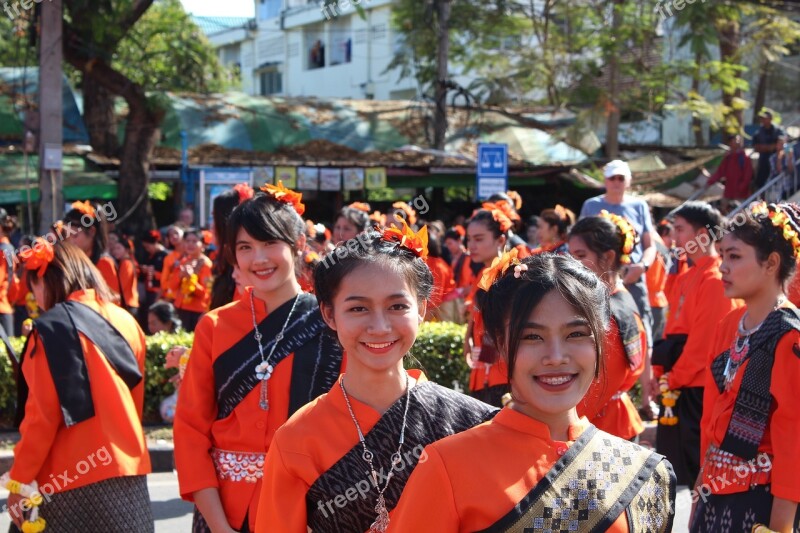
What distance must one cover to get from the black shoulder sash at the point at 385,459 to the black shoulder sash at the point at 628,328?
5.38 feet

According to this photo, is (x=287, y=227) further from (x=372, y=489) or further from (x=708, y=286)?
(x=708, y=286)

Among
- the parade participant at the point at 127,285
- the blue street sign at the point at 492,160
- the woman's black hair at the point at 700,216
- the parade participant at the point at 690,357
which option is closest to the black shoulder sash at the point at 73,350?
the parade participant at the point at 690,357

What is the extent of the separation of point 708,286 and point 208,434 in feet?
10.4

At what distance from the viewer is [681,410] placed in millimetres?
5254

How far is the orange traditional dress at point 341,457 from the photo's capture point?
8.28 ft

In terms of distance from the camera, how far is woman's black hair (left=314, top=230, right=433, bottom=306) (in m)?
2.72

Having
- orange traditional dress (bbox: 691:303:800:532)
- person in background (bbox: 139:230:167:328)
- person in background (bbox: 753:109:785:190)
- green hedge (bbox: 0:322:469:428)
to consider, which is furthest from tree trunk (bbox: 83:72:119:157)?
orange traditional dress (bbox: 691:303:800:532)

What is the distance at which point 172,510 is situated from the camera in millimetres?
6367

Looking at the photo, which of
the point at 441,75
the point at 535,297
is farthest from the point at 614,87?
the point at 535,297

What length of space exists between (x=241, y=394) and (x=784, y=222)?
84.2 inches

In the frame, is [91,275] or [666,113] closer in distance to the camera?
[91,275]

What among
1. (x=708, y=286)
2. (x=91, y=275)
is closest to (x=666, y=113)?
(x=708, y=286)

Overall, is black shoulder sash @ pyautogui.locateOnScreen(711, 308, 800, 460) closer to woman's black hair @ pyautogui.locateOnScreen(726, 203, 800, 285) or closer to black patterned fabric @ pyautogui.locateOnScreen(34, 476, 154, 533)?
woman's black hair @ pyautogui.locateOnScreen(726, 203, 800, 285)

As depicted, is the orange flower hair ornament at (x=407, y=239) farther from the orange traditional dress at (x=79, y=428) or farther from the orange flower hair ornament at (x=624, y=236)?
the orange flower hair ornament at (x=624, y=236)
